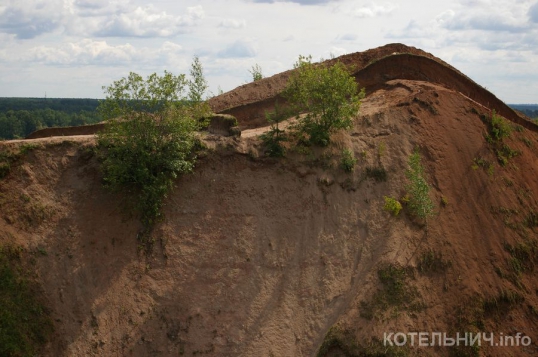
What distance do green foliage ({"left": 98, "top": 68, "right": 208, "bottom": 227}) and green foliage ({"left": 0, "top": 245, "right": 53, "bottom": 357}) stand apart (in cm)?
327

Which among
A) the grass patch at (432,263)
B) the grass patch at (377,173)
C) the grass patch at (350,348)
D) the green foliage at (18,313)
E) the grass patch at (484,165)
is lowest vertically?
the grass patch at (350,348)

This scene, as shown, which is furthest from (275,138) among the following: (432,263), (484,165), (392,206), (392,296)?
(484,165)

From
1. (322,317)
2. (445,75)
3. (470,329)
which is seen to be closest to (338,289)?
(322,317)

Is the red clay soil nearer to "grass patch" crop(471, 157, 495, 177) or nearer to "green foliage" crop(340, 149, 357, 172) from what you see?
"grass patch" crop(471, 157, 495, 177)

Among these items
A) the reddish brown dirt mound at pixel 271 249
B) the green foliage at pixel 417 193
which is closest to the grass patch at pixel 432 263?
the reddish brown dirt mound at pixel 271 249

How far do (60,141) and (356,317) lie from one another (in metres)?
9.81

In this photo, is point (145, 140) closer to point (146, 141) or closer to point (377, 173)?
point (146, 141)

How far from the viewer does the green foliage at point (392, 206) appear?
18125mm

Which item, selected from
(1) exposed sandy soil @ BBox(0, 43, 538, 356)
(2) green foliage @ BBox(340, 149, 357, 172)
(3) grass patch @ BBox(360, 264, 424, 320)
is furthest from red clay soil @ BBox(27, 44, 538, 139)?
(3) grass patch @ BBox(360, 264, 424, 320)

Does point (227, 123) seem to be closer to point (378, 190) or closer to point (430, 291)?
point (378, 190)

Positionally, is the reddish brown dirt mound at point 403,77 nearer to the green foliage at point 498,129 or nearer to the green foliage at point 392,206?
the green foliage at point 498,129

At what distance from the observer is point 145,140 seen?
649 inches

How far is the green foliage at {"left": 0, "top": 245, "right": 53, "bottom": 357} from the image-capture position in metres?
14.0

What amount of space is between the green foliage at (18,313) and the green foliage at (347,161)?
9.73m
